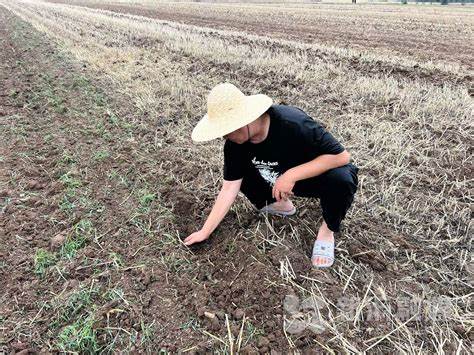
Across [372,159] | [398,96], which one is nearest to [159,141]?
[372,159]

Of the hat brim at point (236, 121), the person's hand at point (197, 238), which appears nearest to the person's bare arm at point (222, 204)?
the person's hand at point (197, 238)

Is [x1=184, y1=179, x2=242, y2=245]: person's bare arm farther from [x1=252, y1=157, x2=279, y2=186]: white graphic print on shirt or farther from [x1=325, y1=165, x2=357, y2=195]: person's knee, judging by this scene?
[x1=325, y1=165, x2=357, y2=195]: person's knee

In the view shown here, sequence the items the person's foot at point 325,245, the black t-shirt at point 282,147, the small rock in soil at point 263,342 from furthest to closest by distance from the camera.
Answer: the person's foot at point 325,245 < the black t-shirt at point 282,147 < the small rock in soil at point 263,342

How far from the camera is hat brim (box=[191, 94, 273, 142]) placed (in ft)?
7.48

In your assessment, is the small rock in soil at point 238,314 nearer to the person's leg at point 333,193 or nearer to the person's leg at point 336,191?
the person's leg at point 333,193

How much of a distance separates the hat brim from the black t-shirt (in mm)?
215

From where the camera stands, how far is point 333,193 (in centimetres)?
266

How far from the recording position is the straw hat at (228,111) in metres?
2.29

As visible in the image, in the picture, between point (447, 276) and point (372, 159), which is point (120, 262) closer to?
point (447, 276)

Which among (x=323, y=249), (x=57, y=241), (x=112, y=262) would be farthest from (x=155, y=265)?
(x=323, y=249)

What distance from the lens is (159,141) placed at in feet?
14.9

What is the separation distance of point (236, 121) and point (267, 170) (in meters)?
0.69

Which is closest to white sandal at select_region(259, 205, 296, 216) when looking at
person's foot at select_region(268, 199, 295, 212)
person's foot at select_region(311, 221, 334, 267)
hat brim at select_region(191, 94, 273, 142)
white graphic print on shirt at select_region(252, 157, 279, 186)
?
person's foot at select_region(268, 199, 295, 212)

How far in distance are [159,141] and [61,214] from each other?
1.54 m
